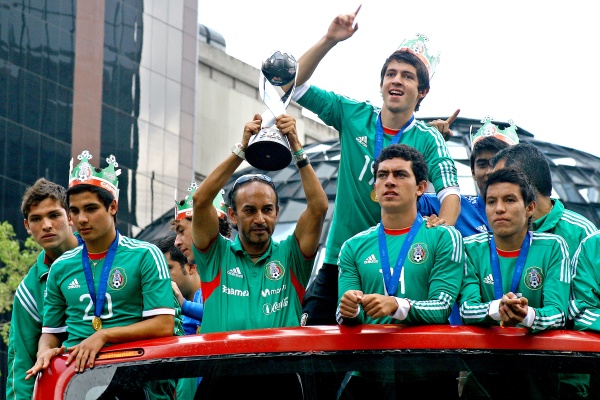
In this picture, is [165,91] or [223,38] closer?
[165,91]

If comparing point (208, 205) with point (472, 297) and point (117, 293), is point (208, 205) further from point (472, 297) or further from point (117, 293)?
point (472, 297)

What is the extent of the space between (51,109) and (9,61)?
2117 millimetres

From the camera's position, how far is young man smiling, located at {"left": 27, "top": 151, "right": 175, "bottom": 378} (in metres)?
6.42

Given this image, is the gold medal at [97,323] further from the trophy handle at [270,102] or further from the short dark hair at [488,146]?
the short dark hair at [488,146]

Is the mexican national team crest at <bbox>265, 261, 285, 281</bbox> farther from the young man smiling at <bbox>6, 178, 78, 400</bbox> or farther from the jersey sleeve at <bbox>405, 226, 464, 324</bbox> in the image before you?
the young man smiling at <bbox>6, 178, 78, 400</bbox>

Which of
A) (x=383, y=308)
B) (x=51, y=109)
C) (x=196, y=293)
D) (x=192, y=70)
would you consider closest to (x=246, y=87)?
(x=192, y=70)

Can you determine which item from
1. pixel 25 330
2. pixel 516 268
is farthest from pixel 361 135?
pixel 25 330

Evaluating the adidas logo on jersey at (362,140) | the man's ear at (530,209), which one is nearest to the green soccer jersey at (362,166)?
the adidas logo on jersey at (362,140)

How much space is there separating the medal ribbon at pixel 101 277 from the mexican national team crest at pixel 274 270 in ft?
2.69

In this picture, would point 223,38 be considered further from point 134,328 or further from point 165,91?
point 134,328

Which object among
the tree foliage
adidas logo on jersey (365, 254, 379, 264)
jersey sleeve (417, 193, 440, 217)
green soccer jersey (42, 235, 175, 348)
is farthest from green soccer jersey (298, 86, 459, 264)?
the tree foliage

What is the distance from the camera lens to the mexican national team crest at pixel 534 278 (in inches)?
242

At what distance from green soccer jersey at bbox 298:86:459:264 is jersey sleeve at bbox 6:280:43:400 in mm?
1739

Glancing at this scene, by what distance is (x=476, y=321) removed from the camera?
5801 mm
